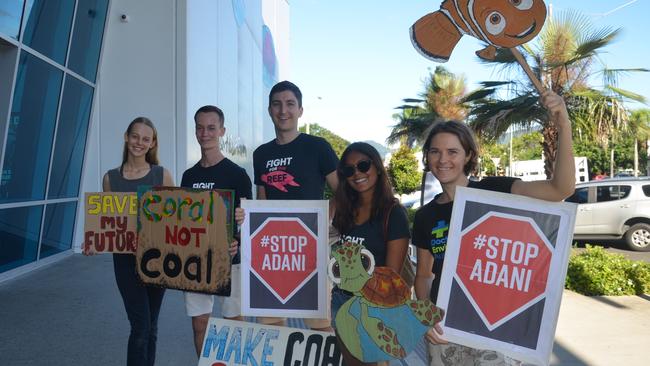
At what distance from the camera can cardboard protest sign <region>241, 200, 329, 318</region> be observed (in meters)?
2.69

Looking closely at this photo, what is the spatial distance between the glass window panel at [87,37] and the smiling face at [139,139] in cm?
707

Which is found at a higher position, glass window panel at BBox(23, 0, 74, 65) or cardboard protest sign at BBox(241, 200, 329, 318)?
glass window panel at BBox(23, 0, 74, 65)

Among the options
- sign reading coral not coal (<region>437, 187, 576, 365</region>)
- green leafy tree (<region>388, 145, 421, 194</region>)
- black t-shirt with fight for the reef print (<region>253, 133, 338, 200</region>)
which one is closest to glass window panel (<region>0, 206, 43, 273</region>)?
black t-shirt with fight for the reef print (<region>253, 133, 338, 200</region>)

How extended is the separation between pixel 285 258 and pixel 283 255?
20 mm

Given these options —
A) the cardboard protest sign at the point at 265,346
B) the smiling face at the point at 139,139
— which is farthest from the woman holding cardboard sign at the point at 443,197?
the smiling face at the point at 139,139

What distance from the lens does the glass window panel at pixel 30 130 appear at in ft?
23.9

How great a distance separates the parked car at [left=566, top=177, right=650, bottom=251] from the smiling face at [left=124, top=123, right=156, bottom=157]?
11.0 meters

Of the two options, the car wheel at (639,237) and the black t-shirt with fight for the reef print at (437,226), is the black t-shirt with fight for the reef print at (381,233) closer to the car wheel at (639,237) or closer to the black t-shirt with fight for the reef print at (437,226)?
the black t-shirt with fight for the reef print at (437,226)

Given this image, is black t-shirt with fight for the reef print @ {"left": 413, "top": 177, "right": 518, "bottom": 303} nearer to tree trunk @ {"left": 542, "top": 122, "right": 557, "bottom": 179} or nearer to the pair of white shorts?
the pair of white shorts

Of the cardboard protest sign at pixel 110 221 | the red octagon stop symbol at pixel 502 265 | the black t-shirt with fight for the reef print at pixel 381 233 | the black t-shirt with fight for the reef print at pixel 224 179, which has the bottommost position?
the red octagon stop symbol at pixel 502 265

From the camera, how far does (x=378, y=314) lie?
Result: 2.06 m

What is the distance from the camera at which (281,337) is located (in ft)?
8.50

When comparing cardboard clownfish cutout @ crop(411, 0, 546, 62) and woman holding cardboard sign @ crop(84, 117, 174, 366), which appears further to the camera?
woman holding cardboard sign @ crop(84, 117, 174, 366)

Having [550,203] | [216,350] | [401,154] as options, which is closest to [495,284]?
[550,203]
